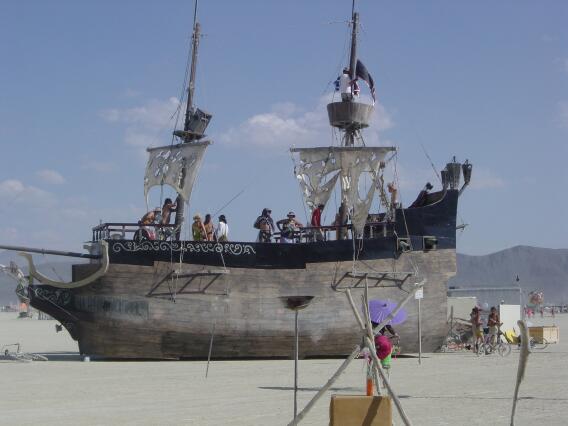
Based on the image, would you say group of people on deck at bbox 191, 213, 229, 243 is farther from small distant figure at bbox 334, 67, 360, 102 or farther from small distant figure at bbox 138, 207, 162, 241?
small distant figure at bbox 334, 67, 360, 102

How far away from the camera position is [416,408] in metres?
13.0

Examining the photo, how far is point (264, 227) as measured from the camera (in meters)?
26.2

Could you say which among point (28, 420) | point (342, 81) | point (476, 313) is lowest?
point (28, 420)

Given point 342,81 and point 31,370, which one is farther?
point 342,81

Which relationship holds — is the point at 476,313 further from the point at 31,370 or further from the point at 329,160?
the point at 31,370

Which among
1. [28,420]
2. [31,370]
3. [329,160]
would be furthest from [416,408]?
[329,160]

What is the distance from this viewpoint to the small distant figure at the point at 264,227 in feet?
85.9

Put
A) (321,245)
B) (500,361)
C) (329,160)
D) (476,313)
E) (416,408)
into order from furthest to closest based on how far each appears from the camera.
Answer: (329,160) < (476,313) < (321,245) < (500,361) < (416,408)

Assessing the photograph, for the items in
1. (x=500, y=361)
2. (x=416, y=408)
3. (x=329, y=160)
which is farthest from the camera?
(x=329, y=160)

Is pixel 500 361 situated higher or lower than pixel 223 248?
lower

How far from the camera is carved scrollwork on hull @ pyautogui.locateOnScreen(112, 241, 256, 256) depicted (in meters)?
24.0

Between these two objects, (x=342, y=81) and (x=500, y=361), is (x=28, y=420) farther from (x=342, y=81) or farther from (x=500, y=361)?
(x=342, y=81)

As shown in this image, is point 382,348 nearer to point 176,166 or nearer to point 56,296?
point 56,296

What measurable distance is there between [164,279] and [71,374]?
5.03m
